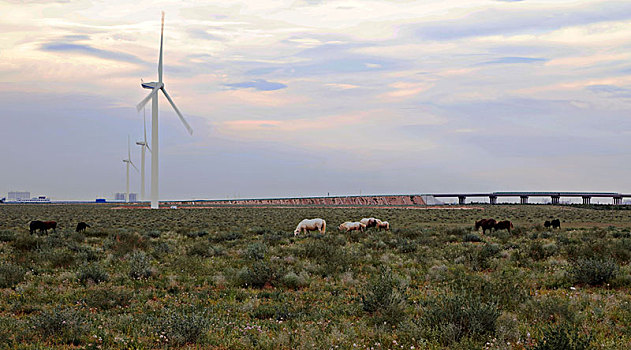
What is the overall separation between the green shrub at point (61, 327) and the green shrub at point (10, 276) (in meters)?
5.19

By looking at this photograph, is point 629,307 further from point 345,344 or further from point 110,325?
point 110,325

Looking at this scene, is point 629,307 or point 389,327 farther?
point 629,307

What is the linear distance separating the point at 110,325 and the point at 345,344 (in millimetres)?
4881

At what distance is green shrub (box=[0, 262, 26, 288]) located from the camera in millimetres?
12943

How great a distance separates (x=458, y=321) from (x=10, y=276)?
12.9 m

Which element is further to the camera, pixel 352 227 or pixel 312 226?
pixel 352 227

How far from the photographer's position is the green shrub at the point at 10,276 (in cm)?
1294

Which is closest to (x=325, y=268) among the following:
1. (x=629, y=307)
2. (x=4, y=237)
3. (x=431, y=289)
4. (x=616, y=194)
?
(x=431, y=289)

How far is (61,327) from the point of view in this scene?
8727 mm

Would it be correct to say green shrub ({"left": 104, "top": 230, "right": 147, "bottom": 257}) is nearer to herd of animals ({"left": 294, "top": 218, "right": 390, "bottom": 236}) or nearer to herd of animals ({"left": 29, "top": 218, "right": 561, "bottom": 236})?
herd of animals ({"left": 29, "top": 218, "right": 561, "bottom": 236})

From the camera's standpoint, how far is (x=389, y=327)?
888 centimetres

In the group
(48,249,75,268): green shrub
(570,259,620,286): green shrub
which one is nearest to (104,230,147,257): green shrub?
(48,249,75,268): green shrub

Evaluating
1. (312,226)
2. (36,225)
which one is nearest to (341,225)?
(312,226)

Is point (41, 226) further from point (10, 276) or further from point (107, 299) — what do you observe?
point (107, 299)
